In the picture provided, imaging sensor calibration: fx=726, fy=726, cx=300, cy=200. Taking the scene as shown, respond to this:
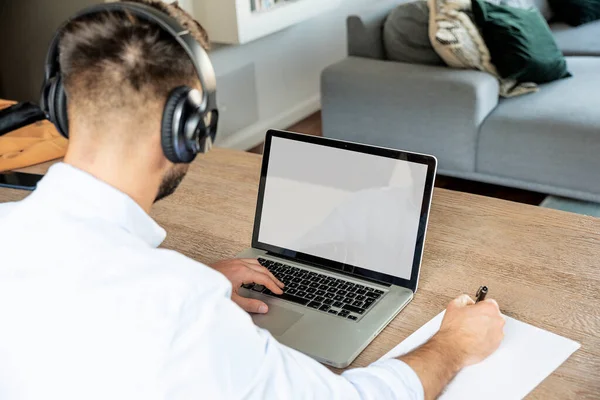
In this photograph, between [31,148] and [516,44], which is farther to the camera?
[516,44]

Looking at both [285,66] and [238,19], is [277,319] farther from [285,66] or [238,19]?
[285,66]

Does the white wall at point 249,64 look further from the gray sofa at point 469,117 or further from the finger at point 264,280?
the finger at point 264,280

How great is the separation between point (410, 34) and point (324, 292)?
2.10 m

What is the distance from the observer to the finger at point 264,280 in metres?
1.16

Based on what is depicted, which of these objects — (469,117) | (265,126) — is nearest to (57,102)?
(469,117)

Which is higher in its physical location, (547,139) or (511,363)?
(511,363)

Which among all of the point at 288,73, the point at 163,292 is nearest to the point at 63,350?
the point at 163,292

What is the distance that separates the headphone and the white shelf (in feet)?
7.52

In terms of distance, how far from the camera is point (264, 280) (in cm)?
117

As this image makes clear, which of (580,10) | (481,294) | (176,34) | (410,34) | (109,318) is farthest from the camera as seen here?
(580,10)

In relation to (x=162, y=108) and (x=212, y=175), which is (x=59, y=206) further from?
(x=212, y=175)

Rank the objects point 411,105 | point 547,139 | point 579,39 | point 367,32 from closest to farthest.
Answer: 1. point 547,139
2. point 411,105
3. point 367,32
4. point 579,39

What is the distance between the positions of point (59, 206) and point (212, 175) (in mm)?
789

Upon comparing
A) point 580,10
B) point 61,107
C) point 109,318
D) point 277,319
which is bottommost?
point 580,10
